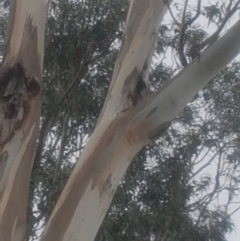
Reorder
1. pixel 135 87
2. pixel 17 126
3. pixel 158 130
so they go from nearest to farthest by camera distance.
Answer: pixel 17 126 → pixel 158 130 → pixel 135 87

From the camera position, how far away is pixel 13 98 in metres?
2.38

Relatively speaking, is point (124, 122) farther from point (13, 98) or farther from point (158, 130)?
point (13, 98)

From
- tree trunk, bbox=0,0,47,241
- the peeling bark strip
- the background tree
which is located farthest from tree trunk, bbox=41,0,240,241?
the background tree

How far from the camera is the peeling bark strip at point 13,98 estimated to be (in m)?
2.37

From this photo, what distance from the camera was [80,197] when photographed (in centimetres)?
234

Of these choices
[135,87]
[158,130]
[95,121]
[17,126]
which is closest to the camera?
[17,126]

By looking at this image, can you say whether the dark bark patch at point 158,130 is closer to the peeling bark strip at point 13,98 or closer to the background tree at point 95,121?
the peeling bark strip at point 13,98

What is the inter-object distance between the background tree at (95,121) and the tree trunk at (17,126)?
207 cm

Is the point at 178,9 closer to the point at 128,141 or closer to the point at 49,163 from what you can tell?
the point at 49,163

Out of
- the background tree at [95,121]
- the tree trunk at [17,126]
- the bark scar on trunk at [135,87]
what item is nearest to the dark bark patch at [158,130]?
the bark scar on trunk at [135,87]

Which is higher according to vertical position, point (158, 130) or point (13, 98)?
point (158, 130)

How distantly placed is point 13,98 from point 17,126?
107mm

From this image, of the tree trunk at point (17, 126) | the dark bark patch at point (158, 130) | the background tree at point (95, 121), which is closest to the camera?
the tree trunk at point (17, 126)

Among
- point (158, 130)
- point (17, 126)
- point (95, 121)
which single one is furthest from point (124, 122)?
point (95, 121)
